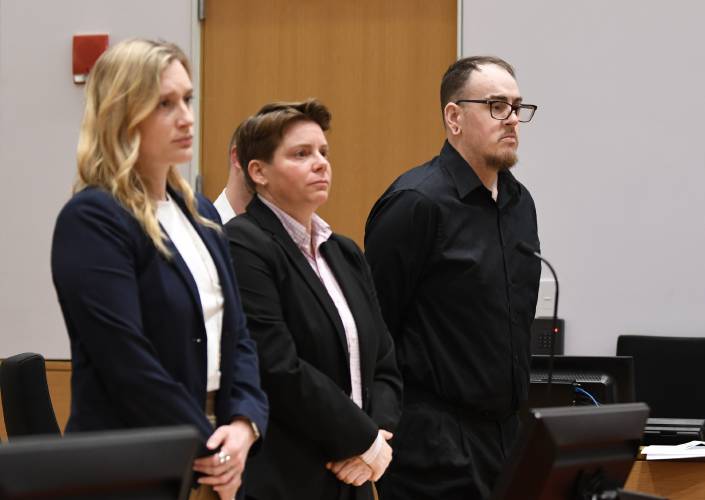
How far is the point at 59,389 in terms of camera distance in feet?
16.3

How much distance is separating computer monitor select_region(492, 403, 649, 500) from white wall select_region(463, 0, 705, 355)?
3.16 meters

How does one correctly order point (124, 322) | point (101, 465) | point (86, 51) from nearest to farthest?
point (101, 465), point (124, 322), point (86, 51)

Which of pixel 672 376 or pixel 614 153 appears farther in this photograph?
pixel 614 153

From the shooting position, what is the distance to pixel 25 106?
5.34m

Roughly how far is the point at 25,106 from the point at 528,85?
2543mm

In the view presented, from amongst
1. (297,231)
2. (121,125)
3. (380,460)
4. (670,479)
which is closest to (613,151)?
(670,479)

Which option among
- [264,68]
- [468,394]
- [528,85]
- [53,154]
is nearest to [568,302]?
[528,85]

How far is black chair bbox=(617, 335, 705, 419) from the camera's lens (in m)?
4.62

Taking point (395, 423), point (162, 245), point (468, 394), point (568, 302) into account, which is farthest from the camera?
point (568, 302)

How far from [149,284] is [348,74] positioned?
3371 millimetres

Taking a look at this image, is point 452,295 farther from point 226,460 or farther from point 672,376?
point 672,376

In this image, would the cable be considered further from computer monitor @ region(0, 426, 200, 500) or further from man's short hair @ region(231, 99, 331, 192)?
computer monitor @ region(0, 426, 200, 500)

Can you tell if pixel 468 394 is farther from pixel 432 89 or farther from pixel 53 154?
pixel 53 154

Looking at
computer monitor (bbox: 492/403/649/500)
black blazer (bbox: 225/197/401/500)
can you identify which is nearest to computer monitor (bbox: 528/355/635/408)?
black blazer (bbox: 225/197/401/500)
